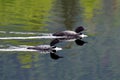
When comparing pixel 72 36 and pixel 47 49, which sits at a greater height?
pixel 47 49

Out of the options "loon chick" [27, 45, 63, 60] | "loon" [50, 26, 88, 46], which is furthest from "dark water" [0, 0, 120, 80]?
"loon" [50, 26, 88, 46]

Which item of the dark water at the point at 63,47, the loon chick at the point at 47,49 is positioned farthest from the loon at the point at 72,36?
the loon chick at the point at 47,49

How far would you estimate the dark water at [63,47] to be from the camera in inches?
1190

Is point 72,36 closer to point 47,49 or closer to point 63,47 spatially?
point 63,47

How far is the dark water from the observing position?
99.1 feet

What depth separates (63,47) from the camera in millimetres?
36812

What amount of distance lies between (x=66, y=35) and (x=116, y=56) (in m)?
6.48

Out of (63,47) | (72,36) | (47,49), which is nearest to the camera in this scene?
(47,49)

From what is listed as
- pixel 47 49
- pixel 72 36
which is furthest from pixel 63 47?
pixel 72 36

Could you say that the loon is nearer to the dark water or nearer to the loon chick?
the dark water

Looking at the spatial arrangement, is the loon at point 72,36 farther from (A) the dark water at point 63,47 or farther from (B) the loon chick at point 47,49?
(B) the loon chick at point 47,49

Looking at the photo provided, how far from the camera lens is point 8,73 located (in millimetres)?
29234

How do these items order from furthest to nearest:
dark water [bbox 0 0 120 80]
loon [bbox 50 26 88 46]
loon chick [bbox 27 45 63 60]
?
loon [bbox 50 26 88 46] < loon chick [bbox 27 45 63 60] < dark water [bbox 0 0 120 80]

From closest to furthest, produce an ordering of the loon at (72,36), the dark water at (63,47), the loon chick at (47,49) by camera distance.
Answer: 1. the dark water at (63,47)
2. the loon chick at (47,49)
3. the loon at (72,36)
